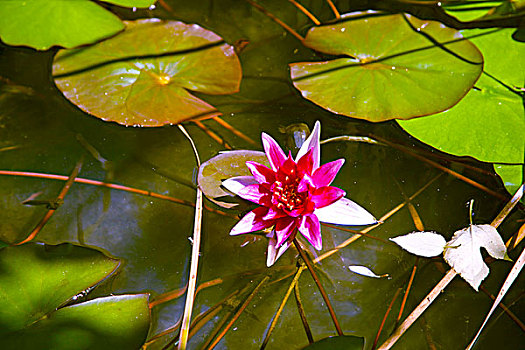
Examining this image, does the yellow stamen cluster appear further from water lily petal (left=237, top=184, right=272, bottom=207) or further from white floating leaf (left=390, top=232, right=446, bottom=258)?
white floating leaf (left=390, top=232, right=446, bottom=258)

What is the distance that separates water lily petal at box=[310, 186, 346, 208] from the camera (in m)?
1.13

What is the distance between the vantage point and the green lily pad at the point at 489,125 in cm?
137

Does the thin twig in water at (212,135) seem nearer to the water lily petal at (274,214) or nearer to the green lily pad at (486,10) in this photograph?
the water lily petal at (274,214)

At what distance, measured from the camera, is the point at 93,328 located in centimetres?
107

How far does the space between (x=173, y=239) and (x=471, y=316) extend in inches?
38.0

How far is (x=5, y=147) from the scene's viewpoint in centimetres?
154

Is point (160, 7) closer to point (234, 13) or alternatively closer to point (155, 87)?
point (234, 13)

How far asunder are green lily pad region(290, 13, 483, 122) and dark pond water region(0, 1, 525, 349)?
0.13 meters

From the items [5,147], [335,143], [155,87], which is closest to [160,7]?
[155,87]

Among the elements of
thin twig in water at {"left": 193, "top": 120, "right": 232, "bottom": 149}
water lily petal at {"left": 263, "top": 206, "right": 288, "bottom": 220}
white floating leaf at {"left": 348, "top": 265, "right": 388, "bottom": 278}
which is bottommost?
white floating leaf at {"left": 348, "top": 265, "right": 388, "bottom": 278}

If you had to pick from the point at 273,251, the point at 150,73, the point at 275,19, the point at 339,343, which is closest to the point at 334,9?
the point at 275,19

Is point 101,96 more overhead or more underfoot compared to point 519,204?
more overhead


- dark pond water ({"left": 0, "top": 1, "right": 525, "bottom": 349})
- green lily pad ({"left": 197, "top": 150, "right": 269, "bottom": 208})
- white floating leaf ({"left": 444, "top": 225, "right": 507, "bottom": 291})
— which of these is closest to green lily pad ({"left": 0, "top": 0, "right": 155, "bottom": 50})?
dark pond water ({"left": 0, "top": 1, "right": 525, "bottom": 349})

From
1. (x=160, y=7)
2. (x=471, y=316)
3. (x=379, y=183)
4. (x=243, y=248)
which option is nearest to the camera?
(x=471, y=316)
